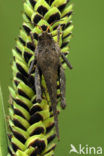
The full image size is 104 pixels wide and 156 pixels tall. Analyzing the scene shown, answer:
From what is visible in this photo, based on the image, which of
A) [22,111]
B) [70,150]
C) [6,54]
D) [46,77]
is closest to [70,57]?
[6,54]

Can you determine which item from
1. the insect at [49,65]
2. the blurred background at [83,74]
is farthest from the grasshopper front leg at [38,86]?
the blurred background at [83,74]

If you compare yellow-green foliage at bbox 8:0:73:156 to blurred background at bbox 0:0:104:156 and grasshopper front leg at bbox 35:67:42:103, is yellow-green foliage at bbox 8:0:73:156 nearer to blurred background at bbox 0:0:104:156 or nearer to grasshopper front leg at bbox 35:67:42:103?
grasshopper front leg at bbox 35:67:42:103

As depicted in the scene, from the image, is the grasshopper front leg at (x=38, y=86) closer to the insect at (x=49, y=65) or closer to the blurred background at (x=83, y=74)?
the insect at (x=49, y=65)

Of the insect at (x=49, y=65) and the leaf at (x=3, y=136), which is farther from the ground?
the insect at (x=49, y=65)

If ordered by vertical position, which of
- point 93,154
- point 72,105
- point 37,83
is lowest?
point 93,154

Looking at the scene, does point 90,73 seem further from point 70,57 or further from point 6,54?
point 6,54

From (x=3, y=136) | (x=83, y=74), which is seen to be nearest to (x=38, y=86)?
(x=3, y=136)

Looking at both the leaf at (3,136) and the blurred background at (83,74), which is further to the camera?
the blurred background at (83,74)
